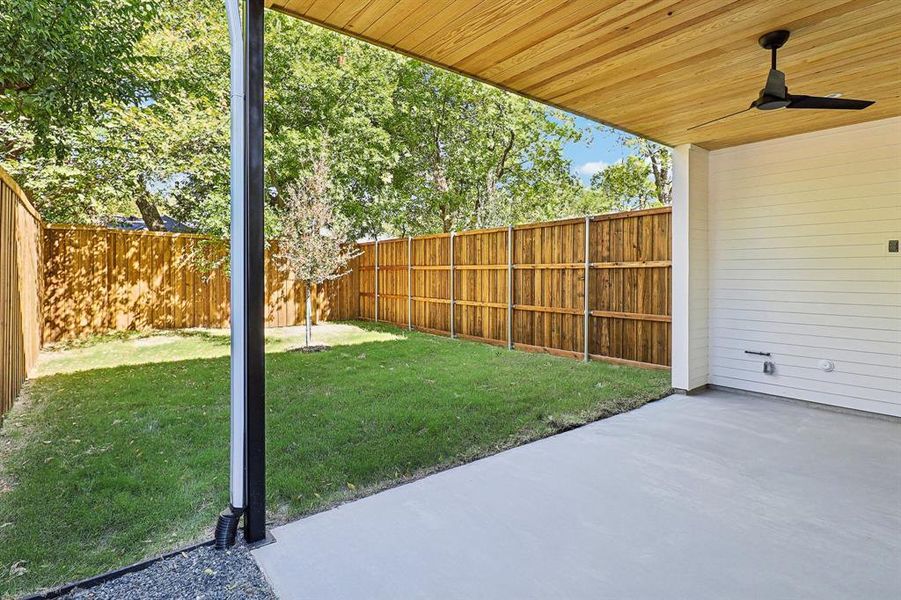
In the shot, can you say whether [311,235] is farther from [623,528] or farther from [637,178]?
[637,178]

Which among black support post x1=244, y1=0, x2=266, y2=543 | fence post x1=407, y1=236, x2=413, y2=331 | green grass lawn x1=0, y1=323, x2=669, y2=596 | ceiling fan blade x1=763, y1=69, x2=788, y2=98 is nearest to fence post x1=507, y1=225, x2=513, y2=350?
green grass lawn x1=0, y1=323, x2=669, y2=596

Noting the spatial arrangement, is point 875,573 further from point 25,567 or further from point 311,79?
point 311,79

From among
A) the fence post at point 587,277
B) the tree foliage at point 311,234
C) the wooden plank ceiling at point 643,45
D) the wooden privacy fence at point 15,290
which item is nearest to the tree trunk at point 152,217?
the tree foliage at point 311,234

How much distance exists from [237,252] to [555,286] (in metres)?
5.18

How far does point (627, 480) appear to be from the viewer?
269 cm

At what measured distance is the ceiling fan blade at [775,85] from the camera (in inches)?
101

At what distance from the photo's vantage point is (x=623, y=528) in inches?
85.6

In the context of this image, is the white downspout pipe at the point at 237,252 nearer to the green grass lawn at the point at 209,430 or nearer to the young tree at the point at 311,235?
the green grass lawn at the point at 209,430

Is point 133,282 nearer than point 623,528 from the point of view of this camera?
No

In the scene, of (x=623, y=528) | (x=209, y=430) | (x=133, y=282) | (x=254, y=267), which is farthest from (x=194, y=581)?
(x=133, y=282)

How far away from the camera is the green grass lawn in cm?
221

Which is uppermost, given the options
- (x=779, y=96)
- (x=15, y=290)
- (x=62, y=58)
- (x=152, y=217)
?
(x=62, y=58)

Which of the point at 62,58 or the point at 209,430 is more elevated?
the point at 62,58

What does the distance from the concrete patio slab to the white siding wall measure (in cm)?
94
